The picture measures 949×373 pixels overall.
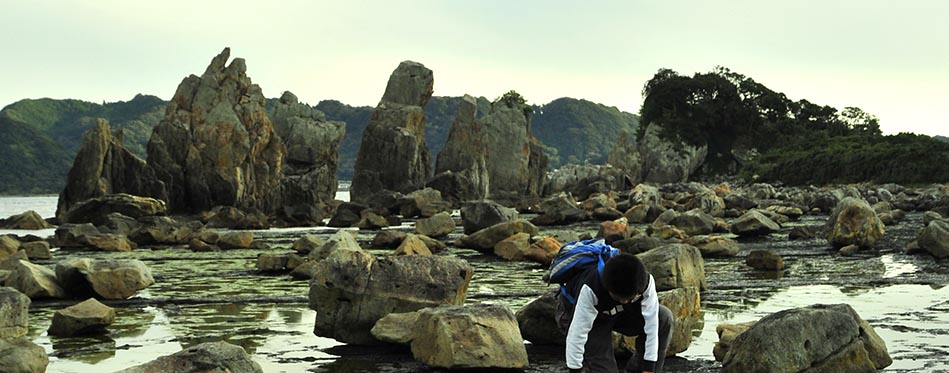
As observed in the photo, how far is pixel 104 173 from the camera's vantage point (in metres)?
59.6

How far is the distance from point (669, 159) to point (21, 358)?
353ft

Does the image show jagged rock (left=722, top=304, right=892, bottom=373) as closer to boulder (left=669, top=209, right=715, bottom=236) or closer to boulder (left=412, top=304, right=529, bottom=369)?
boulder (left=412, top=304, right=529, bottom=369)

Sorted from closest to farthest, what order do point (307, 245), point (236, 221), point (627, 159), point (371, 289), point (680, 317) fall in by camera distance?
point (680, 317), point (371, 289), point (307, 245), point (236, 221), point (627, 159)

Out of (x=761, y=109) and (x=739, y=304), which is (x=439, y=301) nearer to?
(x=739, y=304)

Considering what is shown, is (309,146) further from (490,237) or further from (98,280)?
(98,280)

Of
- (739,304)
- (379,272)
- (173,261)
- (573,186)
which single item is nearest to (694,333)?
(739,304)

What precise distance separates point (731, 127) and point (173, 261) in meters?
94.8

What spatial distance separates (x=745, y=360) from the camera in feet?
32.2

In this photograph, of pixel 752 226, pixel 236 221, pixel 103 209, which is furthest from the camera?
pixel 103 209

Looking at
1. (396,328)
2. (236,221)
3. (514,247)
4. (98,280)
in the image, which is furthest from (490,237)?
(236,221)

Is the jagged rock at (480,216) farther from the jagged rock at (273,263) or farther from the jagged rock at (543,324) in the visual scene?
the jagged rock at (543,324)

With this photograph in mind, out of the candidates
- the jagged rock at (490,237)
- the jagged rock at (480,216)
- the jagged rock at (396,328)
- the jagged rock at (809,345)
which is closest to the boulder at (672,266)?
the jagged rock at (396,328)

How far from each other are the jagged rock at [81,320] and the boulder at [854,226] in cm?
1809

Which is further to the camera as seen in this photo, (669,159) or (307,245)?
(669,159)
